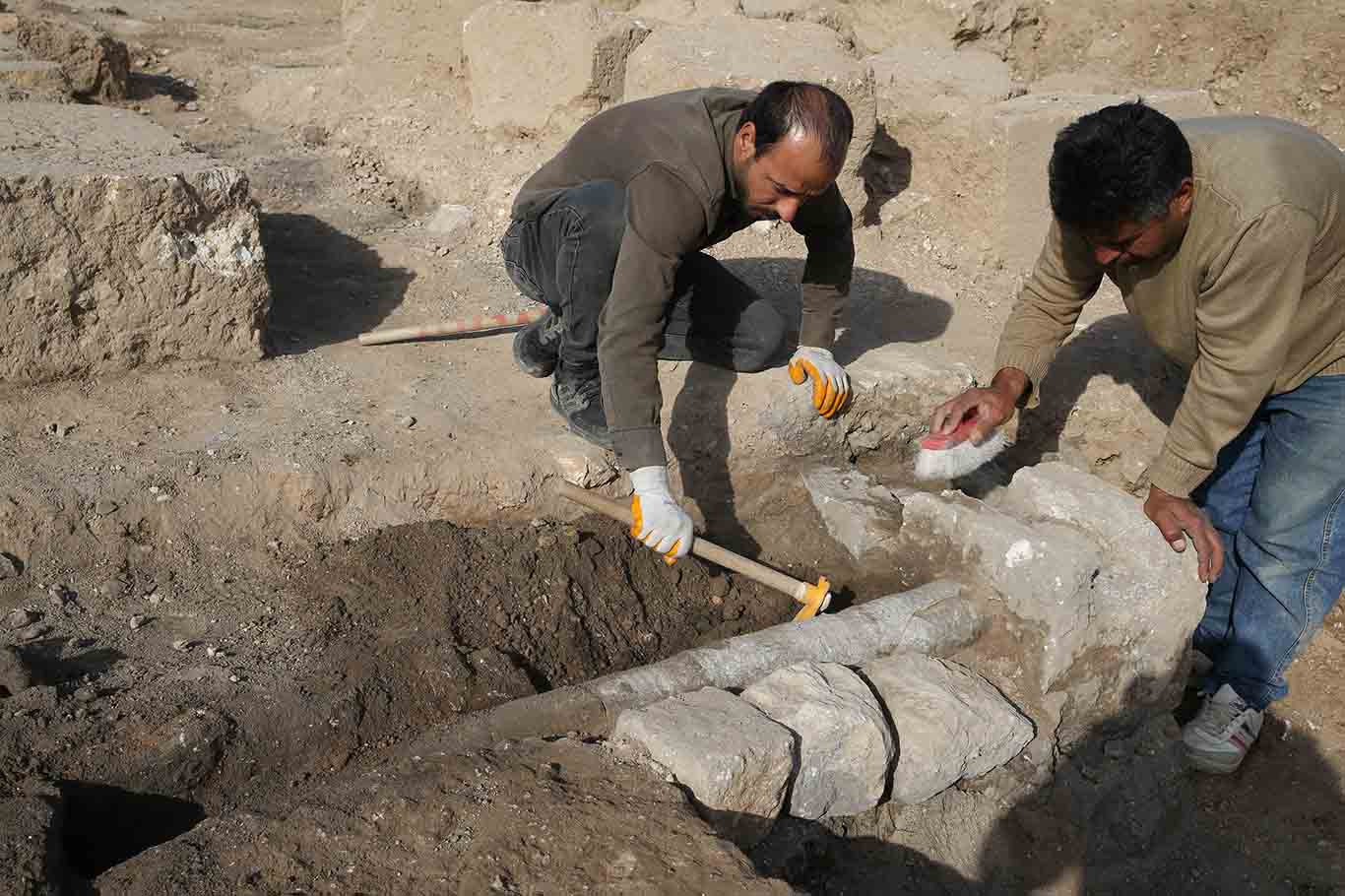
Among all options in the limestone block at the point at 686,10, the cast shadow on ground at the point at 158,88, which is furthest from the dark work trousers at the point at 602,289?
the cast shadow on ground at the point at 158,88

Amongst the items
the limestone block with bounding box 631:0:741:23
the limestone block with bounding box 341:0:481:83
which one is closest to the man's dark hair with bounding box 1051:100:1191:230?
the limestone block with bounding box 631:0:741:23

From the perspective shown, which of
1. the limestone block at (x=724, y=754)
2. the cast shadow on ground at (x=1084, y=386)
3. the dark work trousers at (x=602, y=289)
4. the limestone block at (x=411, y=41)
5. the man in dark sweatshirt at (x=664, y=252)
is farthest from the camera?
the limestone block at (x=411, y=41)

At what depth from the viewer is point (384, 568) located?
3.11 m

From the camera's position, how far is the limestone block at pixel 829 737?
2578mm

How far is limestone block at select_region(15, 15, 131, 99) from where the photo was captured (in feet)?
18.7

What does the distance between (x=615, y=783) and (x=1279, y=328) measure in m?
1.99

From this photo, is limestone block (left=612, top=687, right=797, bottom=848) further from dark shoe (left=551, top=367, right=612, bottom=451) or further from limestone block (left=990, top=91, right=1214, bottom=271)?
limestone block (left=990, top=91, right=1214, bottom=271)

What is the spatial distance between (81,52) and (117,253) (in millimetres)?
3230

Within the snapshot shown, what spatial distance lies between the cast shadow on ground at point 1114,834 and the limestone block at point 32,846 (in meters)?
1.44

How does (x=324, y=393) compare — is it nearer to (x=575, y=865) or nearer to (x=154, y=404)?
(x=154, y=404)

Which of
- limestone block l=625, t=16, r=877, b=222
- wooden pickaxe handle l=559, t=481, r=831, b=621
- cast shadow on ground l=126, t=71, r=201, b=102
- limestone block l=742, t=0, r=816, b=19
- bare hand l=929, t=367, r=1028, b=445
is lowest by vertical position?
wooden pickaxe handle l=559, t=481, r=831, b=621

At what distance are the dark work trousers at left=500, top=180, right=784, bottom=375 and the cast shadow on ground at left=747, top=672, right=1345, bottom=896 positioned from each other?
1545mm

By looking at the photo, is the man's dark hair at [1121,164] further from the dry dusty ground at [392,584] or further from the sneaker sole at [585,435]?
the sneaker sole at [585,435]

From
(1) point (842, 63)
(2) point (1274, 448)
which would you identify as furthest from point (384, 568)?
(1) point (842, 63)
